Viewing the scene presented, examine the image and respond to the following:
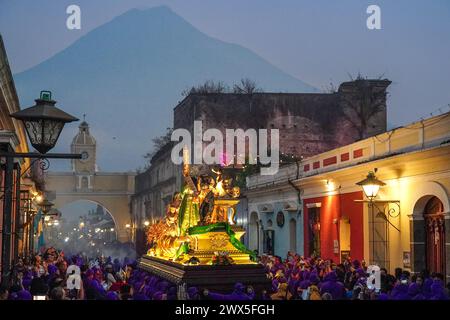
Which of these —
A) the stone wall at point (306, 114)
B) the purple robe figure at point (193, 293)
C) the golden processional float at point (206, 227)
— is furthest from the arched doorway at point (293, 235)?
the purple robe figure at point (193, 293)

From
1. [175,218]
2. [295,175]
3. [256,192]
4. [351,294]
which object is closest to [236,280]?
[351,294]

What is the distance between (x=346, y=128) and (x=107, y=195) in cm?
4057

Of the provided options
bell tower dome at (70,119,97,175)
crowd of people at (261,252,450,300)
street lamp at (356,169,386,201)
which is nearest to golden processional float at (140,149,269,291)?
crowd of people at (261,252,450,300)

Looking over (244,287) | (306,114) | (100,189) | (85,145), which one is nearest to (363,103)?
(306,114)

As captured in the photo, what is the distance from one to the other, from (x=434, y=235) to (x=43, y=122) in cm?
1116

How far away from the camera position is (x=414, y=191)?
1650 centimetres

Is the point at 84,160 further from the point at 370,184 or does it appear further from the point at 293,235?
the point at 370,184

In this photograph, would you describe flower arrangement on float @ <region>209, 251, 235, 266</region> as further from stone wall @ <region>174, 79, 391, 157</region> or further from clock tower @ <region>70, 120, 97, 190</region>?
clock tower @ <region>70, 120, 97, 190</region>

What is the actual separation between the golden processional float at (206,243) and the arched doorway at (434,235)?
433cm

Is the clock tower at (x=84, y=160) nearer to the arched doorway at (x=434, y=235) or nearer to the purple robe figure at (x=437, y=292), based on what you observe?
the arched doorway at (x=434, y=235)

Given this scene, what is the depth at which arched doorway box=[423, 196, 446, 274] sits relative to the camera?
16.1 meters

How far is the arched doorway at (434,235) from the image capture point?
53.0 ft

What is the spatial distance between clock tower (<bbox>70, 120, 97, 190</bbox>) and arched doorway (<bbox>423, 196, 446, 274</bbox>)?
169ft

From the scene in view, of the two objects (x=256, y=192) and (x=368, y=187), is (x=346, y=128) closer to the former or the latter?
(x=256, y=192)
